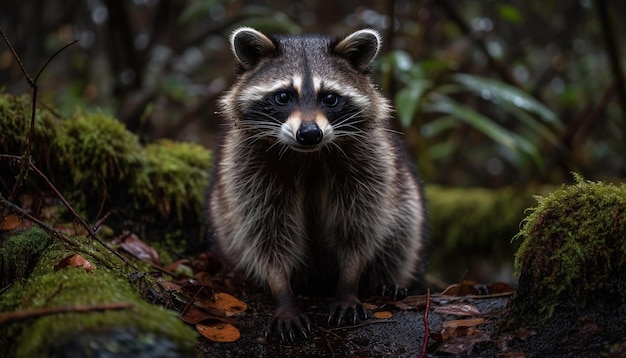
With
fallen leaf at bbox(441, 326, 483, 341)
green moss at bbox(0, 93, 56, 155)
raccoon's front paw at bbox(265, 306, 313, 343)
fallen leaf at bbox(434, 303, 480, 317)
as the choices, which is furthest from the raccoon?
green moss at bbox(0, 93, 56, 155)

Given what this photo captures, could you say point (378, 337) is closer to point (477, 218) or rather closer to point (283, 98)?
point (283, 98)

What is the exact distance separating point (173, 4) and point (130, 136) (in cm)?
499

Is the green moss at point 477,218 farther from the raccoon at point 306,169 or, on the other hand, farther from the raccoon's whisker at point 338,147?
the raccoon's whisker at point 338,147

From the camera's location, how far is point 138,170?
477 centimetres

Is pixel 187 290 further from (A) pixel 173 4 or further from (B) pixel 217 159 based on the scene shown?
(A) pixel 173 4

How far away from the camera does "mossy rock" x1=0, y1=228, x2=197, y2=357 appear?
6.81ft

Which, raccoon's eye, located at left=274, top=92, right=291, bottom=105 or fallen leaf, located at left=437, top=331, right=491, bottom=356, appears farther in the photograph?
raccoon's eye, located at left=274, top=92, right=291, bottom=105

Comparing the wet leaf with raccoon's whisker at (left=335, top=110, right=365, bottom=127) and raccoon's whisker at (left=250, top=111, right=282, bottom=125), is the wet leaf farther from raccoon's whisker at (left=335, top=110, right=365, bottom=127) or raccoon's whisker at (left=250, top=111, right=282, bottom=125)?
raccoon's whisker at (left=335, top=110, right=365, bottom=127)

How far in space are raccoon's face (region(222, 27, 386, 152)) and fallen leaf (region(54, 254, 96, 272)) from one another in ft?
4.02

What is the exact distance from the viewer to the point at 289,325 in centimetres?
332

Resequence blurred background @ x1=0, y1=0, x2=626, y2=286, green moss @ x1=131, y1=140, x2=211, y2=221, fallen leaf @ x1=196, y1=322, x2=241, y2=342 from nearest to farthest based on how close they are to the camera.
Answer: fallen leaf @ x1=196, y1=322, x2=241, y2=342
green moss @ x1=131, y1=140, x2=211, y2=221
blurred background @ x1=0, y1=0, x2=626, y2=286

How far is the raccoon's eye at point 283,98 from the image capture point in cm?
372

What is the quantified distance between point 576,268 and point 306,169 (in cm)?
171

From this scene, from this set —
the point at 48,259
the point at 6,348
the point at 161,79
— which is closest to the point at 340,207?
the point at 48,259
